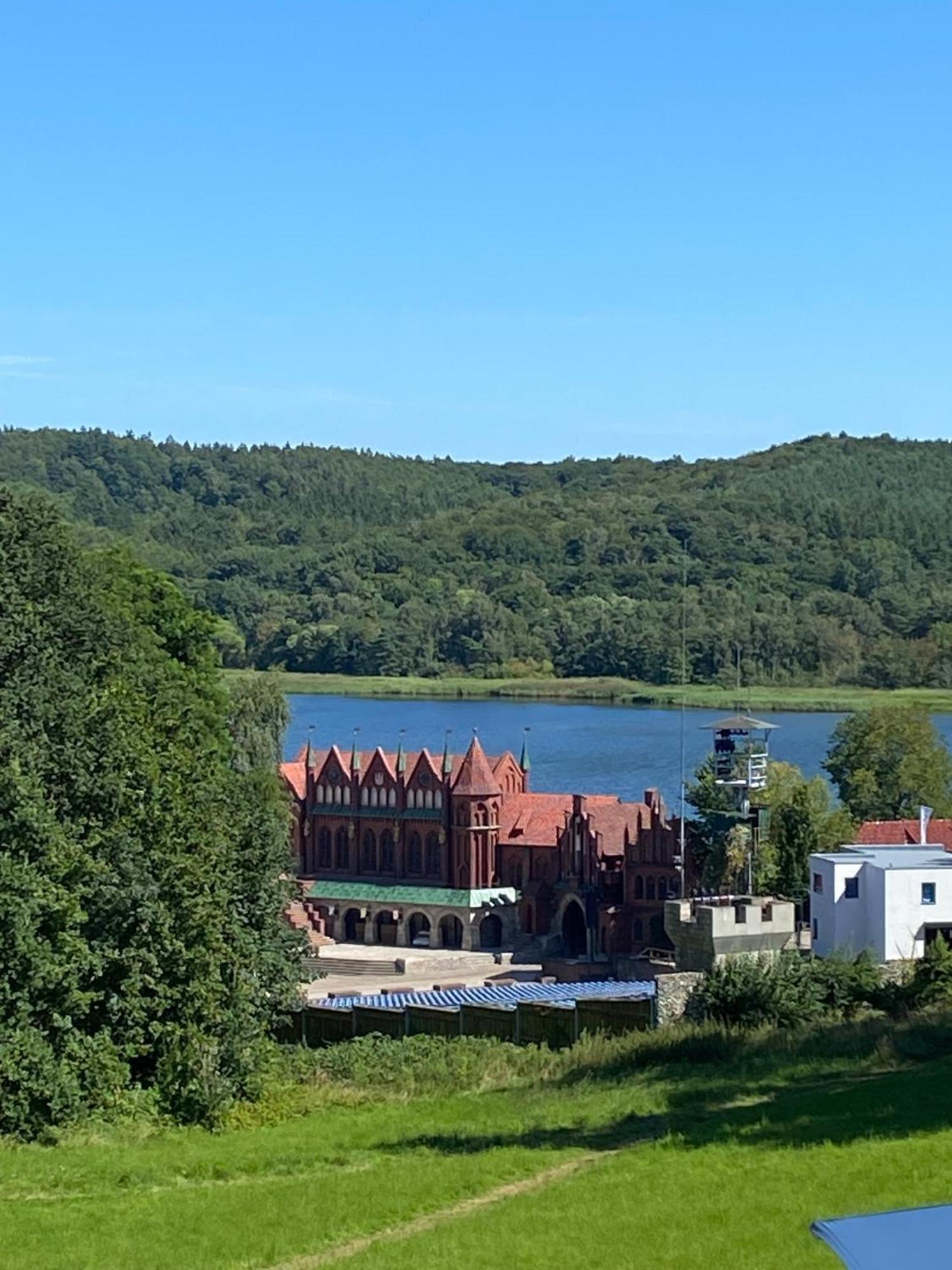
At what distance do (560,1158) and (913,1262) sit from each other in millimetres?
9039

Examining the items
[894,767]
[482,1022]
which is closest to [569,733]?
[894,767]

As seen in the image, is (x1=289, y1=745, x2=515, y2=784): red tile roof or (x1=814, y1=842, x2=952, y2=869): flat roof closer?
(x1=814, y1=842, x2=952, y2=869): flat roof

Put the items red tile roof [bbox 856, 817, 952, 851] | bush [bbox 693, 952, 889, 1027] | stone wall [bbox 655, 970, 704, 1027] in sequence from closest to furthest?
1. bush [bbox 693, 952, 889, 1027]
2. stone wall [bbox 655, 970, 704, 1027]
3. red tile roof [bbox 856, 817, 952, 851]

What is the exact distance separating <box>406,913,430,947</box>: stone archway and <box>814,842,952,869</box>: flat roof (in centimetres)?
1682

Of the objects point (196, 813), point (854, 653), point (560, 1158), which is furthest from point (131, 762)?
point (854, 653)

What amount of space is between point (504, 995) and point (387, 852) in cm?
2097

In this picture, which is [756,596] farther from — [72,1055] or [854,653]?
[72,1055]

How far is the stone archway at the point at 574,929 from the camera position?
165ft

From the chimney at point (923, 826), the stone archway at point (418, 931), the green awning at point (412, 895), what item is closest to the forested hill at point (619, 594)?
the green awning at point (412, 895)

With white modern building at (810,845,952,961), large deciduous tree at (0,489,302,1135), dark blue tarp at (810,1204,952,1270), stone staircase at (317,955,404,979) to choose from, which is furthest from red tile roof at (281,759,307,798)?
dark blue tarp at (810,1204,952,1270)

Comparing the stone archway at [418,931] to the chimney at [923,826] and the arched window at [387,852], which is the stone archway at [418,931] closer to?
the arched window at [387,852]

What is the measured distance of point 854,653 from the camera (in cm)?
14412

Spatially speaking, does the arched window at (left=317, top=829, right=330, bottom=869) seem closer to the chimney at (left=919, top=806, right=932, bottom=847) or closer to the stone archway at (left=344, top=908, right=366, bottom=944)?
the stone archway at (left=344, top=908, right=366, bottom=944)

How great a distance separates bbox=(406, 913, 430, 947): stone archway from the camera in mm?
51756
